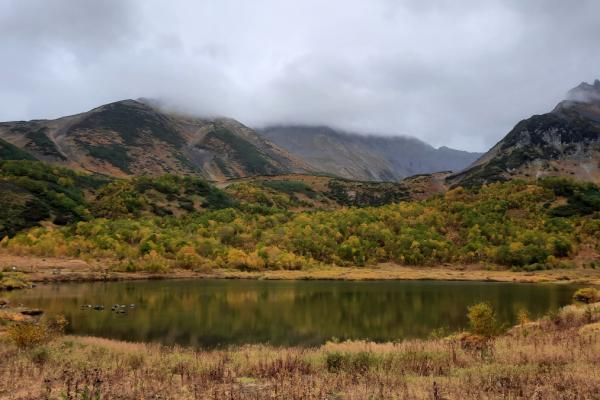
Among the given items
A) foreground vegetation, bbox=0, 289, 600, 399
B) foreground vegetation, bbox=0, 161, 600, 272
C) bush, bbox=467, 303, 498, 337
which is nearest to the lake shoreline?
foreground vegetation, bbox=0, 161, 600, 272

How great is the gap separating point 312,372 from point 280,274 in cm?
8754

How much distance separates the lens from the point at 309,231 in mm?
135625

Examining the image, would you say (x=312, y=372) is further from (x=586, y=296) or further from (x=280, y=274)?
(x=280, y=274)

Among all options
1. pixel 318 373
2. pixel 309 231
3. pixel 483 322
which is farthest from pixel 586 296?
pixel 309 231

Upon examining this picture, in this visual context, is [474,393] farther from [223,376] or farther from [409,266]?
[409,266]

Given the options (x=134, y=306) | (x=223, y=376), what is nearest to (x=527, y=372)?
(x=223, y=376)

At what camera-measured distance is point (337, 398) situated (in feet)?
40.9

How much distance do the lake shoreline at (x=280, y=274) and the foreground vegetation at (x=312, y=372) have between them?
6949 centimetres

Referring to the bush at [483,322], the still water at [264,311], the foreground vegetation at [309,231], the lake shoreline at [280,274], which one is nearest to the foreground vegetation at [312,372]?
the bush at [483,322]

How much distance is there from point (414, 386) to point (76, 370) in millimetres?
11968

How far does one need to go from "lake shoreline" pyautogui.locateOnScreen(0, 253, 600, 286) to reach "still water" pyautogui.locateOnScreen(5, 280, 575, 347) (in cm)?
1377

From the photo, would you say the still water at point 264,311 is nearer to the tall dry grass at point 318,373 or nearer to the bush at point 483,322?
the bush at point 483,322

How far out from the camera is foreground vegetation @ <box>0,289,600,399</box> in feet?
41.9

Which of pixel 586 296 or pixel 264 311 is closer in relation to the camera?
pixel 264 311
